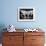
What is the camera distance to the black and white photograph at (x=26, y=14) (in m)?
4.02

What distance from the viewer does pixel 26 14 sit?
4.04 m

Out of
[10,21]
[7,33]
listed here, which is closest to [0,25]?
[10,21]

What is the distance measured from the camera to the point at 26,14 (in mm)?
4043

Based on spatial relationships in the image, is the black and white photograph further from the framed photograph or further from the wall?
the wall

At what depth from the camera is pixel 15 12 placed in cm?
404

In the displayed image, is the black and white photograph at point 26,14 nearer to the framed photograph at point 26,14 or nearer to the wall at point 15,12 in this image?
the framed photograph at point 26,14

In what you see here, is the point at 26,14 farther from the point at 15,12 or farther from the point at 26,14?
the point at 15,12

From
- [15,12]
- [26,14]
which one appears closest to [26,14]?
[26,14]

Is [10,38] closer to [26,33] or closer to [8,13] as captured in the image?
[26,33]

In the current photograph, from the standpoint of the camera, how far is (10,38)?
356 cm

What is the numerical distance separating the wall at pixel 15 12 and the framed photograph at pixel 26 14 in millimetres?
100

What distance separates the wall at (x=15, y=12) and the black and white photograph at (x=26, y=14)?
0.42 ft

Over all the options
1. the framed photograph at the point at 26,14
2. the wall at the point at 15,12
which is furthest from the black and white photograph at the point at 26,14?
the wall at the point at 15,12

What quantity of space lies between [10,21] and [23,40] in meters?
0.85
